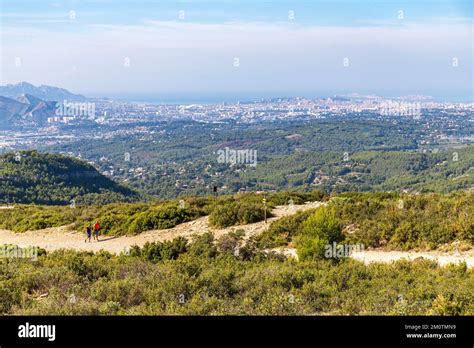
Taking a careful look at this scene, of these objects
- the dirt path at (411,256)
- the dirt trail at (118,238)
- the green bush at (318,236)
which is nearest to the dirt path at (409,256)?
the dirt path at (411,256)

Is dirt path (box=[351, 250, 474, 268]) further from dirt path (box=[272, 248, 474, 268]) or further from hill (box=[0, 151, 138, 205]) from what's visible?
hill (box=[0, 151, 138, 205])

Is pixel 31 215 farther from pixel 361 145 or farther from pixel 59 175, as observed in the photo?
pixel 361 145

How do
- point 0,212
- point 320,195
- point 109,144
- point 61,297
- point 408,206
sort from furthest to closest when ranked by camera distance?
point 109,144 < point 0,212 < point 320,195 < point 408,206 < point 61,297

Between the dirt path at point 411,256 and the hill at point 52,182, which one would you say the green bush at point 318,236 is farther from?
the hill at point 52,182

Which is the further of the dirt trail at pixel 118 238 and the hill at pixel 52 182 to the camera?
the hill at pixel 52 182

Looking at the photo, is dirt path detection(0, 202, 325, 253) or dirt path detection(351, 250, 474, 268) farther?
dirt path detection(0, 202, 325, 253)

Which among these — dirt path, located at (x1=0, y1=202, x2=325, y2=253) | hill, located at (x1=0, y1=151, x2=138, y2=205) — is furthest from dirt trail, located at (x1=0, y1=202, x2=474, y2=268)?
hill, located at (x1=0, y1=151, x2=138, y2=205)

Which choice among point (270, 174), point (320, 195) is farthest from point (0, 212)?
point (270, 174)
